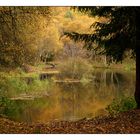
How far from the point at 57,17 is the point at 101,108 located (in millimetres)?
3769

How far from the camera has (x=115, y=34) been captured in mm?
7676

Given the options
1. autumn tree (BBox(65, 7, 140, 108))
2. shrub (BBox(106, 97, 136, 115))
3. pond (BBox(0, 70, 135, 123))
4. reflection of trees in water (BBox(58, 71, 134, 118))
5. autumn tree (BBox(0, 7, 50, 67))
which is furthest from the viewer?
reflection of trees in water (BBox(58, 71, 134, 118))

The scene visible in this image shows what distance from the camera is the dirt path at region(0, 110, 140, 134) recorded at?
676 cm

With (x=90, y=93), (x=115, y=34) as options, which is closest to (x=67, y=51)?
(x=115, y=34)

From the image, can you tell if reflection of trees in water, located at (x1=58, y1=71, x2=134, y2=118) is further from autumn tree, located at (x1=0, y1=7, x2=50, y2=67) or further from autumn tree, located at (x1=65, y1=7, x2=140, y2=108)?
autumn tree, located at (x1=65, y1=7, x2=140, y2=108)

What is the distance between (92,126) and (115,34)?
5.92 ft

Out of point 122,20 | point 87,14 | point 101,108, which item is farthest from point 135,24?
point 101,108

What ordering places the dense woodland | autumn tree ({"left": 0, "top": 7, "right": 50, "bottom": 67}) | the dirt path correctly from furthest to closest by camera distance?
autumn tree ({"left": 0, "top": 7, "right": 50, "bottom": 67}), the dense woodland, the dirt path

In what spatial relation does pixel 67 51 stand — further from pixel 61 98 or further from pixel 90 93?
pixel 90 93

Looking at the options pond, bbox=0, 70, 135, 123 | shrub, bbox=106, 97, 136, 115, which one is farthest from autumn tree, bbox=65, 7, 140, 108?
pond, bbox=0, 70, 135, 123

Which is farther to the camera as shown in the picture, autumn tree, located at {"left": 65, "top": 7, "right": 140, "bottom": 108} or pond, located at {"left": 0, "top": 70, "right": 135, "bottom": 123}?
pond, located at {"left": 0, "top": 70, "right": 135, "bottom": 123}

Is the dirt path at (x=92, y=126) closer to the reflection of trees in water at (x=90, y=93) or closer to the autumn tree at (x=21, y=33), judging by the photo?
the autumn tree at (x=21, y=33)

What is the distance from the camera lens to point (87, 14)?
8086 millimetres

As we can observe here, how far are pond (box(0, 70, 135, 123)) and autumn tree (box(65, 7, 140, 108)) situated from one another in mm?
1465
